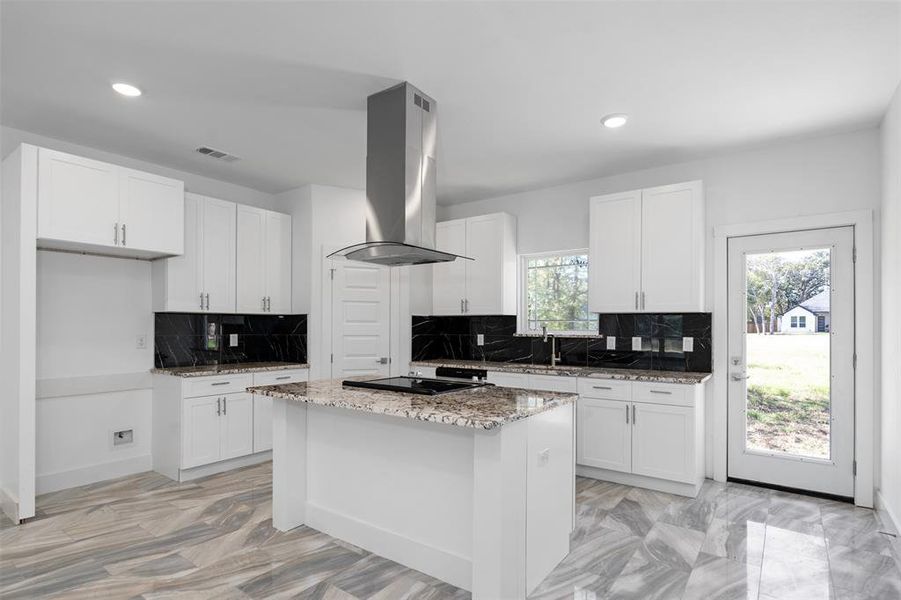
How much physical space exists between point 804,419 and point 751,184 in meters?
1.84

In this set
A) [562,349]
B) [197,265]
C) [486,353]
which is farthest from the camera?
[486,353]

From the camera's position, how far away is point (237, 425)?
4.33m

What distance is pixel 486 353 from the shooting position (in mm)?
5449

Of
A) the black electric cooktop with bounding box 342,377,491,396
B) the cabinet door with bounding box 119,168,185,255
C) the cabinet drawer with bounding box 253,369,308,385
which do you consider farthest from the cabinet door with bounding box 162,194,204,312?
the black electric cooktop with bounding box 342,377,491,396

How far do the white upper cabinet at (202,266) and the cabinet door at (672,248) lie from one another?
3688 millimetres

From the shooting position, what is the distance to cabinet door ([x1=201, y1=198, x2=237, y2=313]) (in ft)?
14.4

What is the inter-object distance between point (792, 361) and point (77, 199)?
533cm

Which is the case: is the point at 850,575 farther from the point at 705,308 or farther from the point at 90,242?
the point at 90,242

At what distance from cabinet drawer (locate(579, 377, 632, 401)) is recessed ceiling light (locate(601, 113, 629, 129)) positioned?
1.96 m

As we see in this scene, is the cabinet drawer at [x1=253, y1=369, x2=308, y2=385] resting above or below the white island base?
above

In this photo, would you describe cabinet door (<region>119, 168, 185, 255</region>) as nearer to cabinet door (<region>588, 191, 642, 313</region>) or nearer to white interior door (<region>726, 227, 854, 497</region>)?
cabinet door (<region>588, 191, 642, 313</region>)

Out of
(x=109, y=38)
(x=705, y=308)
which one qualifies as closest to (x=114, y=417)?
(x=109, y=38)

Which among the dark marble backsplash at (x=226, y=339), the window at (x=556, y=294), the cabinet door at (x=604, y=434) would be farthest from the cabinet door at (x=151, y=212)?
the cabinet door at (x=604, y=434)

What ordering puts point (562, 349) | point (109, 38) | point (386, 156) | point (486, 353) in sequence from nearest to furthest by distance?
point (109, 38) → point (386, 156) → point (562, 349) → point (486, 353)
